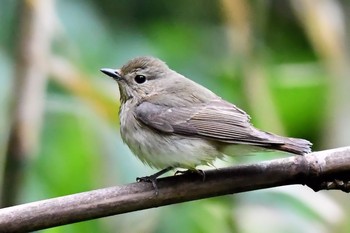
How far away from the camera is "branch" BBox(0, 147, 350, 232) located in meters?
2.60

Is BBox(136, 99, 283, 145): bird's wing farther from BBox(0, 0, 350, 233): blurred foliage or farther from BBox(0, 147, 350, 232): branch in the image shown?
BBox(0, 0, 350, 233): blurred foliage

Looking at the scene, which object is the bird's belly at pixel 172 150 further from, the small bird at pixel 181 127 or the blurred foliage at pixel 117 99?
the blurred foliage at pixel 117 99

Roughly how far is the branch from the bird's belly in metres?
0.40

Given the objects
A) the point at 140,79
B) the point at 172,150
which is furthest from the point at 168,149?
the point at 140,79

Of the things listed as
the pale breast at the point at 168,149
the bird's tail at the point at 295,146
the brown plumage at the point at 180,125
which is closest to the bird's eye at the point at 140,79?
the brown plumage at the point at 180,125

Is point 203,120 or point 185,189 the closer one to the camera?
point 185,189

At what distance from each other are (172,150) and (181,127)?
5.1 inches

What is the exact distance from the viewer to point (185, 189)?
112 inches

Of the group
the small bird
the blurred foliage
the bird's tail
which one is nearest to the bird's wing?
the small bird

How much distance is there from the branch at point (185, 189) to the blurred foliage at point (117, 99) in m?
0.66

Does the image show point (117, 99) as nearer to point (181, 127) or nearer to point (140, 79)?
point (140, 79)

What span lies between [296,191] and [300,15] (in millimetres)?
1069

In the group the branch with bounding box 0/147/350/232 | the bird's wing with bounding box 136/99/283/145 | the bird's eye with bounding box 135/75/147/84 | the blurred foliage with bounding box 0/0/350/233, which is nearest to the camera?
the branch with bounding box 0/147/350/232

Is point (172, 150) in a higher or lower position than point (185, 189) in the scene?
higher
